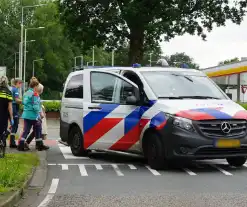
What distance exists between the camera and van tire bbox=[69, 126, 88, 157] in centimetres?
1327

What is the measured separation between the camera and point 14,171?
9164 millimetres

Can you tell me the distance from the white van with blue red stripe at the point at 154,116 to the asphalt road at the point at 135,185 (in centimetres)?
40

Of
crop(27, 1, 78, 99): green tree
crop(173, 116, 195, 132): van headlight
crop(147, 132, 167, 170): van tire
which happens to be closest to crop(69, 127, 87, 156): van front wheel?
crop(147, 132, 167, 170): van tire

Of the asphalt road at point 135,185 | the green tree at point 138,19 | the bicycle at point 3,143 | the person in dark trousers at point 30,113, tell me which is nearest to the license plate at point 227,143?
the asphalt road at point 135,185

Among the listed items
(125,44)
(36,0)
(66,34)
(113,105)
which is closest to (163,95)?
(113,105)

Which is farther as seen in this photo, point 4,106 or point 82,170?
point 4,106

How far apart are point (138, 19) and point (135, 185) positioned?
994 inches

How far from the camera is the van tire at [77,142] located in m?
13.3

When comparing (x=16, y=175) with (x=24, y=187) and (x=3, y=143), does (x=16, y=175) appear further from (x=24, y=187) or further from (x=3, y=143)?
(x=3, y=143)

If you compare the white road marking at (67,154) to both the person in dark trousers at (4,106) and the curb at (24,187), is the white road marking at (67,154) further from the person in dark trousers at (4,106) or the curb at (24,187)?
the person in dark trousers at (4,106)

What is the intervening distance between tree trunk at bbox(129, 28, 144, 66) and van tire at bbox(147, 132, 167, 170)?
23.4 metres

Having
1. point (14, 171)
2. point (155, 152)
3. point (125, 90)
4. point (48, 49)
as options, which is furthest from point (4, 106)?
point (48, 49)

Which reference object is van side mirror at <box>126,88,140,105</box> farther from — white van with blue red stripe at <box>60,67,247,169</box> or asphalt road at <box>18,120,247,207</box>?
asphalt road at <box>18,120,247,207</box>

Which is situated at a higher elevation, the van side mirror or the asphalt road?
the van side mirror
